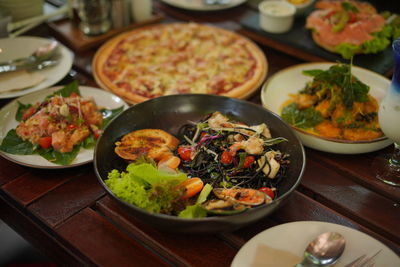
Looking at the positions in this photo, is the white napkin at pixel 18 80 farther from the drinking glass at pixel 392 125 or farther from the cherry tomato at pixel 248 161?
the drinking glass at pixel 392 125

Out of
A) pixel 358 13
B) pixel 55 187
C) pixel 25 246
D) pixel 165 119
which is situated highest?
pixel 358 13

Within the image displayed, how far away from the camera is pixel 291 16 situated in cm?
354

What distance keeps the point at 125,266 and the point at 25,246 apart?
1.64 metres

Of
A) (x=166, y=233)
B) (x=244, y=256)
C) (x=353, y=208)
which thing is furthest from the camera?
(x=353, y=208)

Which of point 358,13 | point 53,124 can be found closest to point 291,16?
point 358,13

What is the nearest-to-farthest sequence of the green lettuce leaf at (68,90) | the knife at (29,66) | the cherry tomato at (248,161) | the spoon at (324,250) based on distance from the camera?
1. the spoon at (324,250)
2. the cherry tomato at (248,161)
3. the green lettuce leaf at (68,90)
4. the knife at (29,66)

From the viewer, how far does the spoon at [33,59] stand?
3.00m

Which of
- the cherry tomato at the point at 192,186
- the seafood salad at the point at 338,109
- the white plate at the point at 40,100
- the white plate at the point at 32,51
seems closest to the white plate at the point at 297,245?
the cherry tomato at the point at 192,186

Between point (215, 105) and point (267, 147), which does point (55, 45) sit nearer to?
point (215, 105)

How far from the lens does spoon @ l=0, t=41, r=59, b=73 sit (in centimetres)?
300

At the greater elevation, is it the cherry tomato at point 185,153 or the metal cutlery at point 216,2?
the metal cutlery at point 216,2

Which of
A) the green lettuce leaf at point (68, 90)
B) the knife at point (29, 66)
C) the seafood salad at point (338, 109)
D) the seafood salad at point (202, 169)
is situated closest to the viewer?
the seafood salad at point (202, 169)

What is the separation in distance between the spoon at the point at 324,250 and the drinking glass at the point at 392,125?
722mm

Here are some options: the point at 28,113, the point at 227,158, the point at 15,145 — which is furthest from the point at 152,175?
the point at 28,113
